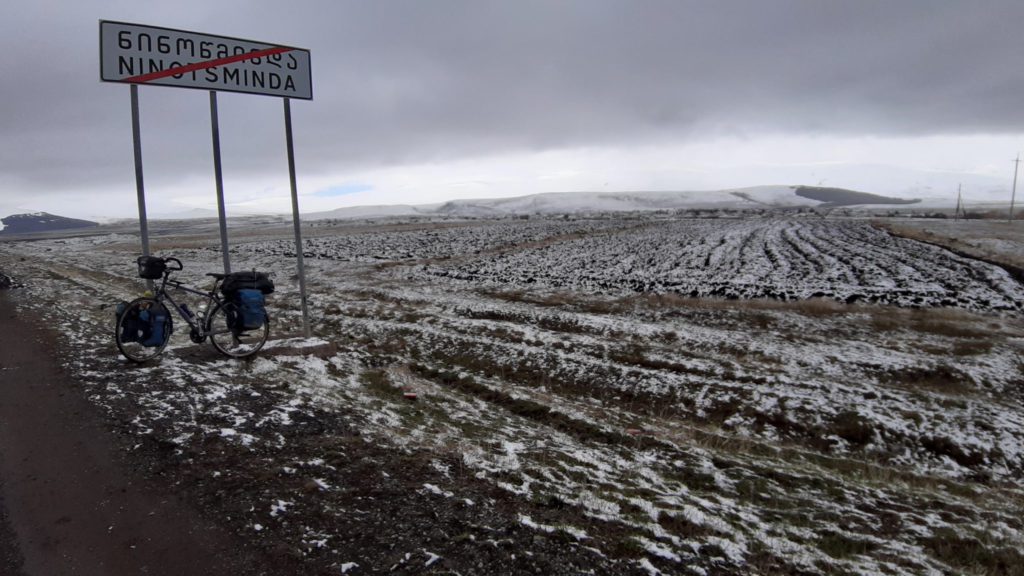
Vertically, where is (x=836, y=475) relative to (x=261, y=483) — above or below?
below

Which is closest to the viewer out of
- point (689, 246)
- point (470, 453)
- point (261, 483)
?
point (261, 483)

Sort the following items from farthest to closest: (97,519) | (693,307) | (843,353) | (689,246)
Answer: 1. (689,246)
2. (693,307)
3. (843,353)
4. (97,519)

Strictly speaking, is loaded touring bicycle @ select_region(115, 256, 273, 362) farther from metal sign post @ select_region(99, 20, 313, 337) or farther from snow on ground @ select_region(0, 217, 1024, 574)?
metal sign post @ select_region(99, 20, 313, 337)

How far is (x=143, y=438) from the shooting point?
6211 millimetres

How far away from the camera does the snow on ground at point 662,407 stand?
5.47m

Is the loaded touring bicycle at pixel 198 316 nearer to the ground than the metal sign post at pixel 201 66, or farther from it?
nearer to the ground

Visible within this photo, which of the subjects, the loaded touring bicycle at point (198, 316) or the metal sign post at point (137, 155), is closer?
the loaded touring bicycle at point (198, 316)

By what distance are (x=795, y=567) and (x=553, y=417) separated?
499 cm

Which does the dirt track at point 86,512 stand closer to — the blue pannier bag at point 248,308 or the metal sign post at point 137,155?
the blue pannier bag at point 248,308

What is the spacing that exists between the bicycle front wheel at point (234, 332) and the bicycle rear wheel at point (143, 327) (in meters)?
0.80

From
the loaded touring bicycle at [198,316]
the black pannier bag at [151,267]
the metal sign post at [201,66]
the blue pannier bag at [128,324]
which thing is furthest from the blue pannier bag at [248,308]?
the metal sign post at [201,66]

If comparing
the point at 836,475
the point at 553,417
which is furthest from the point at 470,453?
the point at 836,475

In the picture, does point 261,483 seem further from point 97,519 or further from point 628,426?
point 628,426

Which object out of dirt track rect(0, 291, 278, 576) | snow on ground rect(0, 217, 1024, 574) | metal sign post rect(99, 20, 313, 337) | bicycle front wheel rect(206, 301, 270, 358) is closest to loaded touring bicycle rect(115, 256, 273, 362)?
bicycle front wheel rect(206, 301, 270, 358)
